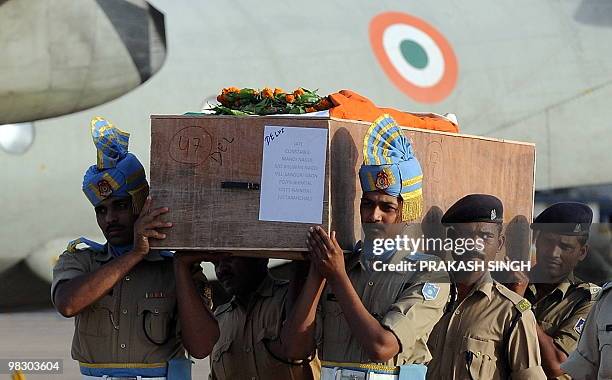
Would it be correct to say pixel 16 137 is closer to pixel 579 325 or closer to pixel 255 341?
pixel 255 341

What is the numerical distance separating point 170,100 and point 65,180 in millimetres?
1255

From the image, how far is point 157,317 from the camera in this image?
4055 millimetres

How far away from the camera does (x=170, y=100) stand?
10.6 metres

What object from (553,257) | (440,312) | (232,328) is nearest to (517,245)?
(553,257)

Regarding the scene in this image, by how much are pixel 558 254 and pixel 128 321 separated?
1.65 metres

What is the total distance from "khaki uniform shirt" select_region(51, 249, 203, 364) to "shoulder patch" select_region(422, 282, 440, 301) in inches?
38.3

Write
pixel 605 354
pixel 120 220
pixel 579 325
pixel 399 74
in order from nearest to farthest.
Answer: pixel 605 354 < pixel 120 220 < pixel 579 325 < pixel 399 74

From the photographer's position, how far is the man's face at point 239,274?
4.36 m

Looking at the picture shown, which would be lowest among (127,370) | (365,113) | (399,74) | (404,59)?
(127,370)

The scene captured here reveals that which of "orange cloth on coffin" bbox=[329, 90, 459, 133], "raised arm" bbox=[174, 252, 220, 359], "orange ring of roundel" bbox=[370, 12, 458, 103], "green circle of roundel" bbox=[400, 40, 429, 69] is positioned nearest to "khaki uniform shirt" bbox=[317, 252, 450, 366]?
"raised arm" bbox=[174, 252, 220, 359]

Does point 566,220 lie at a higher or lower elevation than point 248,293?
higher

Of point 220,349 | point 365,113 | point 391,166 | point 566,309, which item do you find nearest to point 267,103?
point 365,113

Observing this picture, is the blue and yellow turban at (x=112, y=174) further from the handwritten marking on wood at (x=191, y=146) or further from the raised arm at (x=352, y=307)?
the raised arm at (x=352, y=307)

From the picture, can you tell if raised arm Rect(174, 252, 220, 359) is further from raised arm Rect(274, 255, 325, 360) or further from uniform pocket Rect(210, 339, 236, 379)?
uniform pocket Rect(210, 339, 236, 379)
